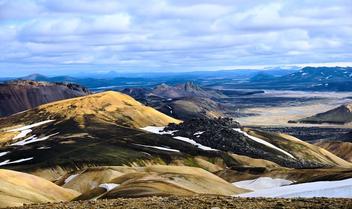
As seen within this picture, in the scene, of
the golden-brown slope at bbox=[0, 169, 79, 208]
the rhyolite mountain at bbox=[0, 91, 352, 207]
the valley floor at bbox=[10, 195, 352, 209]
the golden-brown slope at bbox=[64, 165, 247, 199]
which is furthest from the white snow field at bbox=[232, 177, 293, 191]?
the valley floor at bbox=[10, 195, 352, 209]

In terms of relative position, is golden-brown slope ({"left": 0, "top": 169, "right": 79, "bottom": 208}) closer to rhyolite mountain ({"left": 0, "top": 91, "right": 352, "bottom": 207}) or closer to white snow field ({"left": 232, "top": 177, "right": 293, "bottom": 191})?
rhyolite mountain ({"left": 0, "top": 91, "right": 352, "bottom": 207})

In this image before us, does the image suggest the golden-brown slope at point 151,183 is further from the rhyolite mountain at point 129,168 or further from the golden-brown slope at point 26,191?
the golden-brown slope at point 26,191

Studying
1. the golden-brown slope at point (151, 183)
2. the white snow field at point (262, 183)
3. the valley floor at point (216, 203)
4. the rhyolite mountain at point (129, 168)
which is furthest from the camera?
the white snow field at point (262, 183)

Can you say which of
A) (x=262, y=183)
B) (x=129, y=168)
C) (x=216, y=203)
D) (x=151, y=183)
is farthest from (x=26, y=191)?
(x=262, y=183)

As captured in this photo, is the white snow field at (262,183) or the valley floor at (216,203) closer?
the valley floor at (216,203)

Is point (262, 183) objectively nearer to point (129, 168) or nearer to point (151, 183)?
point (129, 168)

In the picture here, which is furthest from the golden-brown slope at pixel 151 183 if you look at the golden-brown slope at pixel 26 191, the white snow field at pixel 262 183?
the white snow field at pixel 262 183

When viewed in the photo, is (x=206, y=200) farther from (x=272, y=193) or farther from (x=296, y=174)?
(x=296, y=174)

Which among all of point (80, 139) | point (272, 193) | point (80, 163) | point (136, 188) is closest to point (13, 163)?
point (80, 163)

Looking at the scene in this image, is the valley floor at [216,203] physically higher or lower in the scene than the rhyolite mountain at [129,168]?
higher
